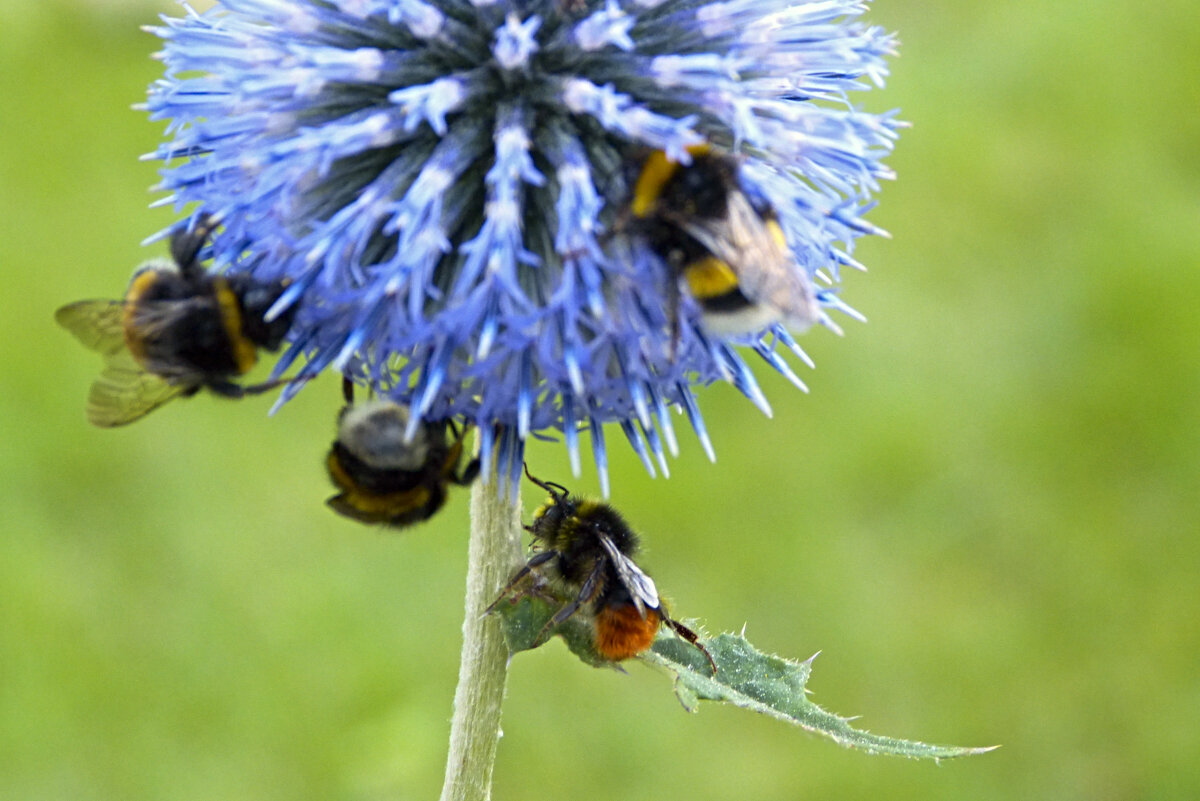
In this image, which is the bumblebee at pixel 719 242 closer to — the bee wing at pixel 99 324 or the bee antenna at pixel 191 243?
the bee antenna at pixel 191 243

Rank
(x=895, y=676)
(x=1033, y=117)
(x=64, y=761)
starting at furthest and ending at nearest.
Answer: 1. (x=1033, y=117)
2. (x=895, y=676)
3. (x=64, y=761)

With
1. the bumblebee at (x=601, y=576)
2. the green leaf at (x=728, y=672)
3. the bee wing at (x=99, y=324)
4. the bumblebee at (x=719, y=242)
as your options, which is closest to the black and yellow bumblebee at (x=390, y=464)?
the bumblebee at (x=601, y=576)

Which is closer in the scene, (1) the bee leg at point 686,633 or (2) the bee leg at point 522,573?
(2) the bee leg at point 522,573

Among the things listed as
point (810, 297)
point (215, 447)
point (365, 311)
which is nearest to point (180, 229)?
point (365, 311)

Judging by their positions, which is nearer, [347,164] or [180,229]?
[347,164]

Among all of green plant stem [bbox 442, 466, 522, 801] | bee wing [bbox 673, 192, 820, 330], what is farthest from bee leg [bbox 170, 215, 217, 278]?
bee wing [bbox 673, 192, 820, 330]

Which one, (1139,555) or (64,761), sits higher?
(1139,555)

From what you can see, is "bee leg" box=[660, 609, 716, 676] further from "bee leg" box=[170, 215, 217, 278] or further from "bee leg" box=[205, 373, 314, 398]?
"bee leg" box=[170, 215, 217, 278]

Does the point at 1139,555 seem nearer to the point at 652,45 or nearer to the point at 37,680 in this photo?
the point at 652,45
